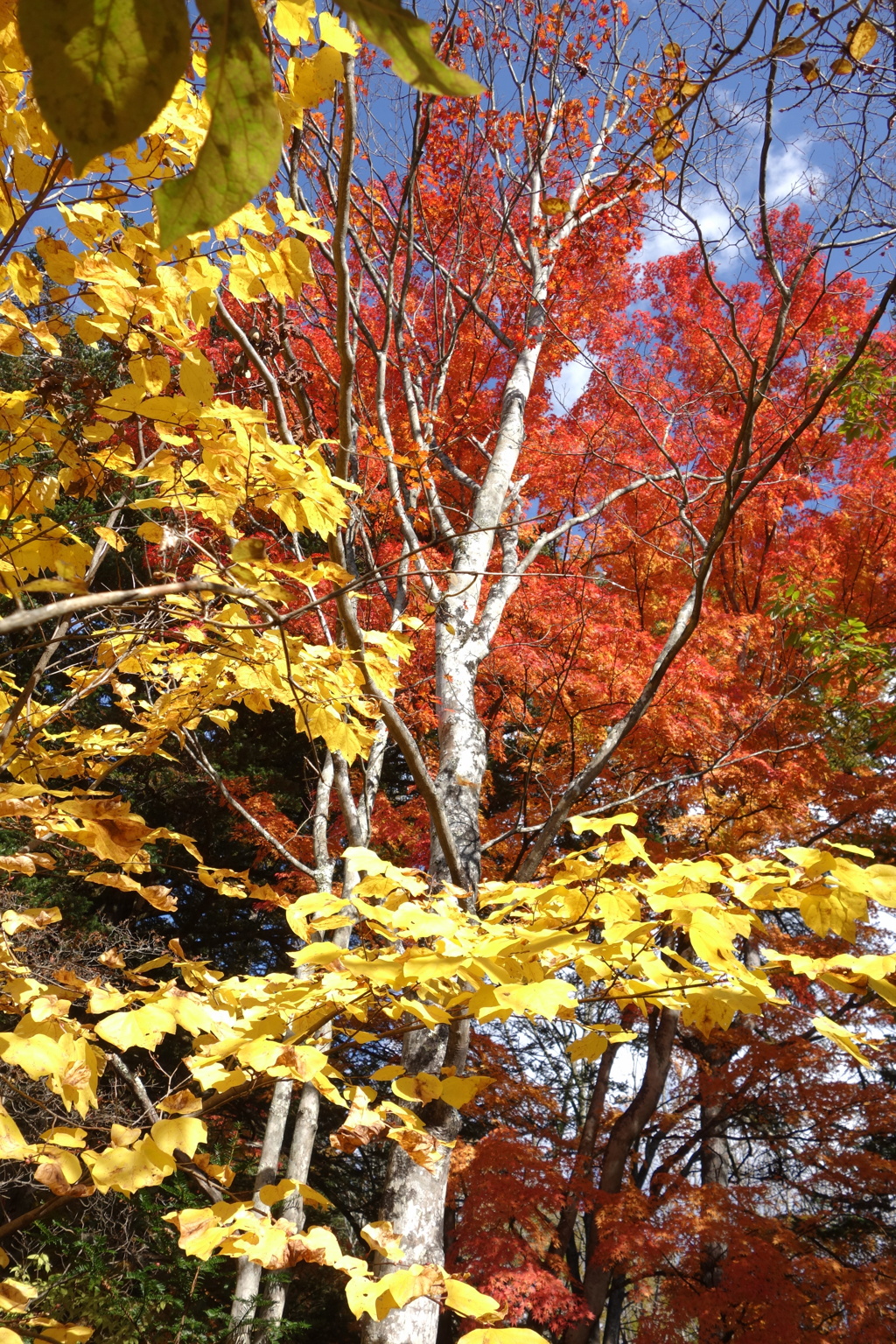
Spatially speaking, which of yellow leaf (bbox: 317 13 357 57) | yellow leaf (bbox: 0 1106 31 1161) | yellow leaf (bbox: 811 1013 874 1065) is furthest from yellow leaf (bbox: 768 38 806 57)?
yellow leaf (bbox: 0 1106 31 1161)

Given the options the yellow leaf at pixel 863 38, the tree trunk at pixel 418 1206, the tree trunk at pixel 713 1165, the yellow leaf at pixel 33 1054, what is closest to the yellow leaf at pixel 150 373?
the yellow leaf at pixel 33 1054

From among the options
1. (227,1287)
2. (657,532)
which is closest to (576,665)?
(657,532)

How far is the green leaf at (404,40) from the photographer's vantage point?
0.85 feet

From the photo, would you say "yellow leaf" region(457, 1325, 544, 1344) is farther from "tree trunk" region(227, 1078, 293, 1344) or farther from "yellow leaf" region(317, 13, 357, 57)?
"tree trunk" region(227, 1078, 293, 1344)

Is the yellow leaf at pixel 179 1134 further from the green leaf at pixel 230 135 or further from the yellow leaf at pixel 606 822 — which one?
the green leaf at pixel 230 135

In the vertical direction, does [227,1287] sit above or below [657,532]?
below

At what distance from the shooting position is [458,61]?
340 cm

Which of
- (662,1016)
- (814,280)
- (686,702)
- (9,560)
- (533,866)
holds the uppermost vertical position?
(814,280)

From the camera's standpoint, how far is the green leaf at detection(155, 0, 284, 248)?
10.6 inches

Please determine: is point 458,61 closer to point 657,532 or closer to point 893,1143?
point 657,532

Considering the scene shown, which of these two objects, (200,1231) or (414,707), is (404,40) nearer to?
(200,1231)

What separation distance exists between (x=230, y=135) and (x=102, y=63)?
0.14ft

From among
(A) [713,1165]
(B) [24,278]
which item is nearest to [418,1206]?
(B) [24,278]

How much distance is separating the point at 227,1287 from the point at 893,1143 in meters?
7.64
